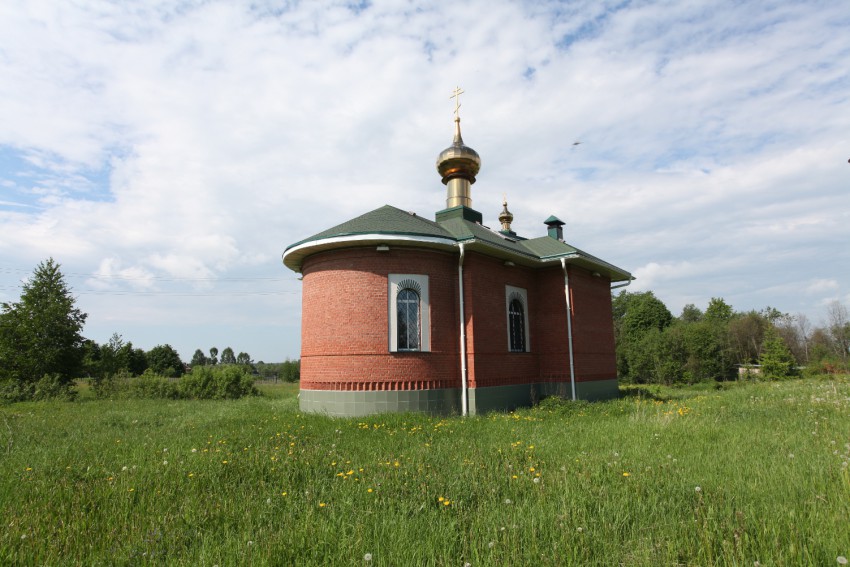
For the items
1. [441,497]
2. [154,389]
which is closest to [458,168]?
[441,497]

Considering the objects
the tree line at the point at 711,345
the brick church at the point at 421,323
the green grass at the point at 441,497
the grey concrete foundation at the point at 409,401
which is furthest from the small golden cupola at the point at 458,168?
the tree line at the point at 711,345

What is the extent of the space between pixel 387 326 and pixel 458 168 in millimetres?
6771

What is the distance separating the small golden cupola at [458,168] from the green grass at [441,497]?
9013 millimetres

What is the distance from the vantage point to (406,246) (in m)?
11.2

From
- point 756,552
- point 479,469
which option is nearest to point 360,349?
point 479,469

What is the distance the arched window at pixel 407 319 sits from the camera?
11141 mm

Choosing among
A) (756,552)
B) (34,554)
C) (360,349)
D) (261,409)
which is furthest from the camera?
(261,409)

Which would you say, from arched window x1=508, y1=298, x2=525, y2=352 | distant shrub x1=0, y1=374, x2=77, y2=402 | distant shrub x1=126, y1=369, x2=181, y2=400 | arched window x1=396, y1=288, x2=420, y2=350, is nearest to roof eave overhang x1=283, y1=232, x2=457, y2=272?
arched window x1=396, y1=288, x2=420, y2=350

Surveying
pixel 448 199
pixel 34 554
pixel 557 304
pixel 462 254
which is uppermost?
pixel 448 199

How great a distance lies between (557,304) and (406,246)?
17.0 feet

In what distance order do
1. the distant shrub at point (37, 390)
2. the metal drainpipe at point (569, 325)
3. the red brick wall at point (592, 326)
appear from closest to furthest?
the metal drainpipe at point (569, 325) → the red brick wall at point (592, 326) → the distant shrub at point (37, 390)

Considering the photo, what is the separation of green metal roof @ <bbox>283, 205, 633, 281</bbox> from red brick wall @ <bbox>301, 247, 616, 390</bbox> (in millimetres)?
417

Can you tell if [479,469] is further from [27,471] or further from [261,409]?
[261,409]

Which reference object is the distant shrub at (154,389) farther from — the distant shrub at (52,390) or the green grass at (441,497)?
the green grass at (441,497)
